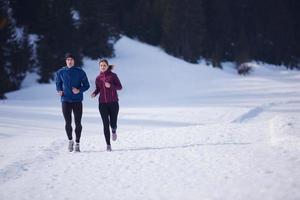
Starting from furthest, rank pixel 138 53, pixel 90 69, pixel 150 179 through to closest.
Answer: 1. pixel 138 53
2. pixel 90 69
3. pixel 150 179

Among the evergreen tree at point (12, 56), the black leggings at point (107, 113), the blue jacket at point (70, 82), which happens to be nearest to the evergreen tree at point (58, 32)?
the evergreen tree at point (12, 56)

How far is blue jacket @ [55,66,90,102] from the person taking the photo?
29.3 feet

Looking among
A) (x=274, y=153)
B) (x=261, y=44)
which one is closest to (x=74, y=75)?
(x=274, y=153)

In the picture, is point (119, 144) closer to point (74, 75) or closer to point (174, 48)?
point (74, 75)

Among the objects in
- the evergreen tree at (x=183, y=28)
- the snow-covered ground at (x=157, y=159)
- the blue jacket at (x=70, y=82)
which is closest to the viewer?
the snow-covered ground at (x=157, y=159)

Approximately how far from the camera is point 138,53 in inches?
1719

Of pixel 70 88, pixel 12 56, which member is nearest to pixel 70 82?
pixel 70 88

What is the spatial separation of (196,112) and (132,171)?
10.1 m

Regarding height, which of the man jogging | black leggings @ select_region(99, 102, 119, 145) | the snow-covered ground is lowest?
the snow-covered ground

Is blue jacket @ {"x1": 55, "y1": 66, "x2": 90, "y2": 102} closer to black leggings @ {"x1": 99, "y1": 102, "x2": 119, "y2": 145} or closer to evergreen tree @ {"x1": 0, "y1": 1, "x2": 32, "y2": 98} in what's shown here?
black leggings @ {"x1": 99, "y1": 102, "x2": 119, "y2": 145}

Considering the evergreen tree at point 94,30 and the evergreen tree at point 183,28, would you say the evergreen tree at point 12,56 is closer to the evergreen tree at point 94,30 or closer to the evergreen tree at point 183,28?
the evergreen tree at point 94,30

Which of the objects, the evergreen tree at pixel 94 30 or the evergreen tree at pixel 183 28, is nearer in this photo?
the evergreen tree at pixel 94 30

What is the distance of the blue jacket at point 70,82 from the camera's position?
8922 millimetres

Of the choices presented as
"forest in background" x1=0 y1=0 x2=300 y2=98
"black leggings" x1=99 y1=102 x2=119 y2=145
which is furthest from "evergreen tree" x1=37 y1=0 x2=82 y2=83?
"black leggings" x1=99 y1=102 x2=119 y2=145
